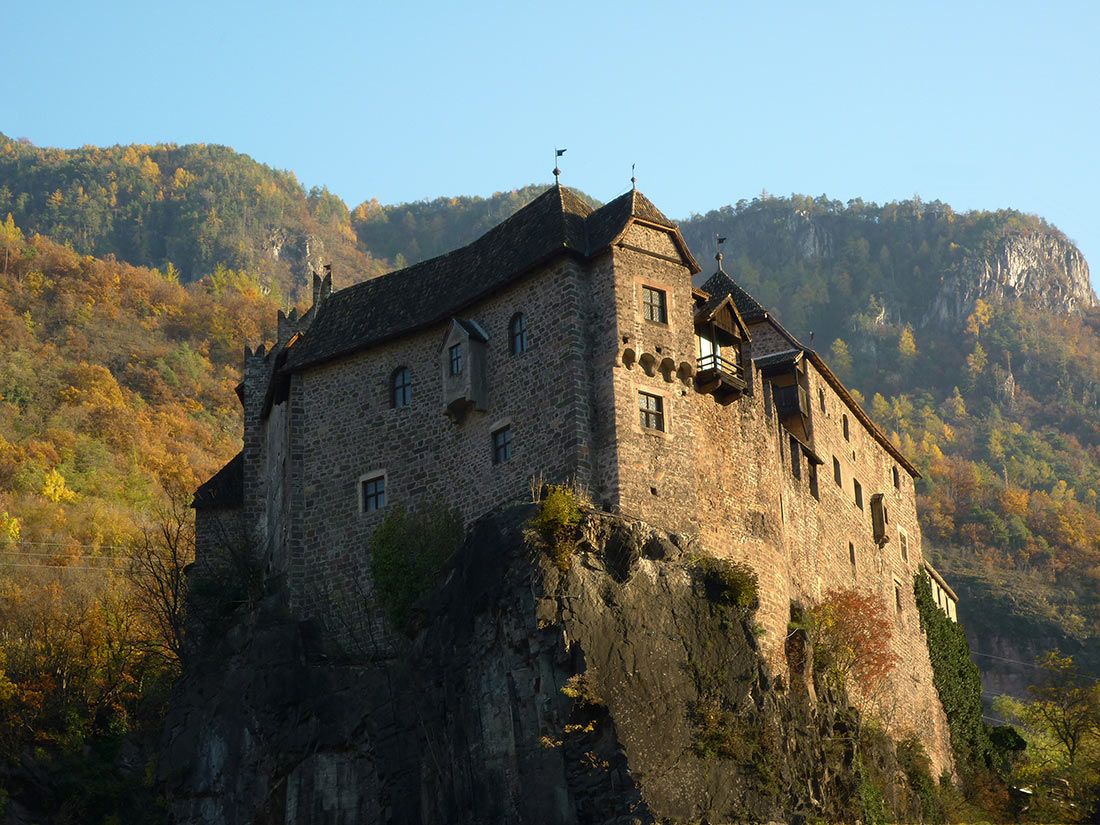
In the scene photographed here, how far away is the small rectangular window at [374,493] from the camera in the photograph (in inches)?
1640

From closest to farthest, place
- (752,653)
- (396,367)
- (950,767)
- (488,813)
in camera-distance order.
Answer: (488,813)
(752,653)
(396,367)
(950,767)

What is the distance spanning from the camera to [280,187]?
173125 mm

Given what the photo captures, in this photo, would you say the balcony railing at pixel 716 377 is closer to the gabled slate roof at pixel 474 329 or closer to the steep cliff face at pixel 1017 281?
the gabled slate roof at pixel 474 329

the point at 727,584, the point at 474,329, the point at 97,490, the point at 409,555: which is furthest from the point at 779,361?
the point at 97,490

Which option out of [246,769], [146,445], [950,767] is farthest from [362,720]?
[146,445]

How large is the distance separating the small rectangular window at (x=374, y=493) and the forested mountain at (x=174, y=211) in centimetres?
10910

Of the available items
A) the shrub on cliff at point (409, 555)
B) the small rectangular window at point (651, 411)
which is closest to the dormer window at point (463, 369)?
the shrub on cliff at point (409, 555)

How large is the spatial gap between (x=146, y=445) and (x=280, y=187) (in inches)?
3307

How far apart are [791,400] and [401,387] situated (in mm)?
13870

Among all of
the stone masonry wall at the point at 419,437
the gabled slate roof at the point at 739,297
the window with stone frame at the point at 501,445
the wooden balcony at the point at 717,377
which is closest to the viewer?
the stone masonry wall at the point at 419,437

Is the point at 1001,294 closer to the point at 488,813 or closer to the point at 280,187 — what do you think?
the point at 280,187

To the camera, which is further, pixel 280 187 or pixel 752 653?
pixel 280 187

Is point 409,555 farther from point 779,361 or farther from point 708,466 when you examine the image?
point 779,361

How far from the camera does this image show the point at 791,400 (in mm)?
48375
